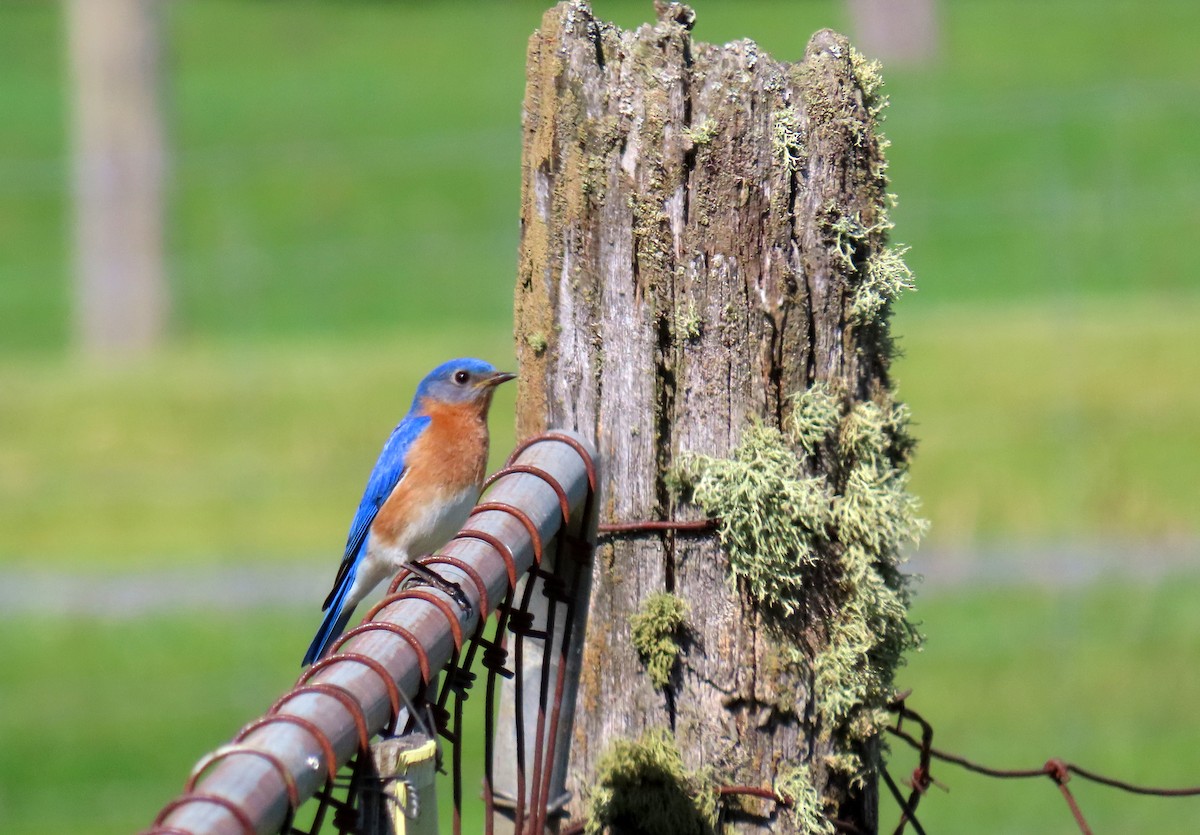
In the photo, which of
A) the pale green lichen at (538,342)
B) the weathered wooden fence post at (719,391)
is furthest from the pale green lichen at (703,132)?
the pale green lichen at (538,342)

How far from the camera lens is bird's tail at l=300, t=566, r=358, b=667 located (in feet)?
13.4

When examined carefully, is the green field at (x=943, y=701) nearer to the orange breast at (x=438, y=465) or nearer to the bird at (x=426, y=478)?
the bird at (x=426, y=478)

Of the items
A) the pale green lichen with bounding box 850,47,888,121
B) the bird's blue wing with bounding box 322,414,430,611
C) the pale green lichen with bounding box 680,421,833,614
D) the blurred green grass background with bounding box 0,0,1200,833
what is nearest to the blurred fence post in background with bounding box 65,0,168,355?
the blurred green grass background with bounding box 0,0,1200,833

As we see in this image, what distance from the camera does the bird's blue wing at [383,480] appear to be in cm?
423

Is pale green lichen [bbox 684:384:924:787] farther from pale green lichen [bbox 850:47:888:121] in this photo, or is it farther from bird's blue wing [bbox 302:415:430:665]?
bird's blue wing [bbox 302:415:430:665]

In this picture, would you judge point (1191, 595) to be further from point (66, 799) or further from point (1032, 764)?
point (66, 799)

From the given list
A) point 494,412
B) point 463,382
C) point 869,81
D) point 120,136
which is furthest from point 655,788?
point 120,136

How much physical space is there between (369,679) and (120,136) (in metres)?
16.1

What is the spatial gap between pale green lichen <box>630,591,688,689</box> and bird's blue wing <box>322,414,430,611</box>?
66.2 inches

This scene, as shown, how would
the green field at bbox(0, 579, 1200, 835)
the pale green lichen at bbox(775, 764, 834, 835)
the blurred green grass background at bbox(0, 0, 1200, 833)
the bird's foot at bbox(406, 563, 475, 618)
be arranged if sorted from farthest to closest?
the blurred green grass background at bbox(0, 0, 1200, 833)
the green field at bbox(0, 579, 1200, 835)
the pale green lichen at bbox(775, 764, 834, 835)
the bird's foot at bbox(406, 563, 475, 618)

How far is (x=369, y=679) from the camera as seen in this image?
78.2 inches

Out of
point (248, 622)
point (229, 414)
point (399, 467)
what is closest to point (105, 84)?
point (229, 414)

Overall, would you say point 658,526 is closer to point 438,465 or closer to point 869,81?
point 869,81

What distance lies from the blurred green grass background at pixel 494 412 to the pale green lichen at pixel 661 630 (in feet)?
14.8
